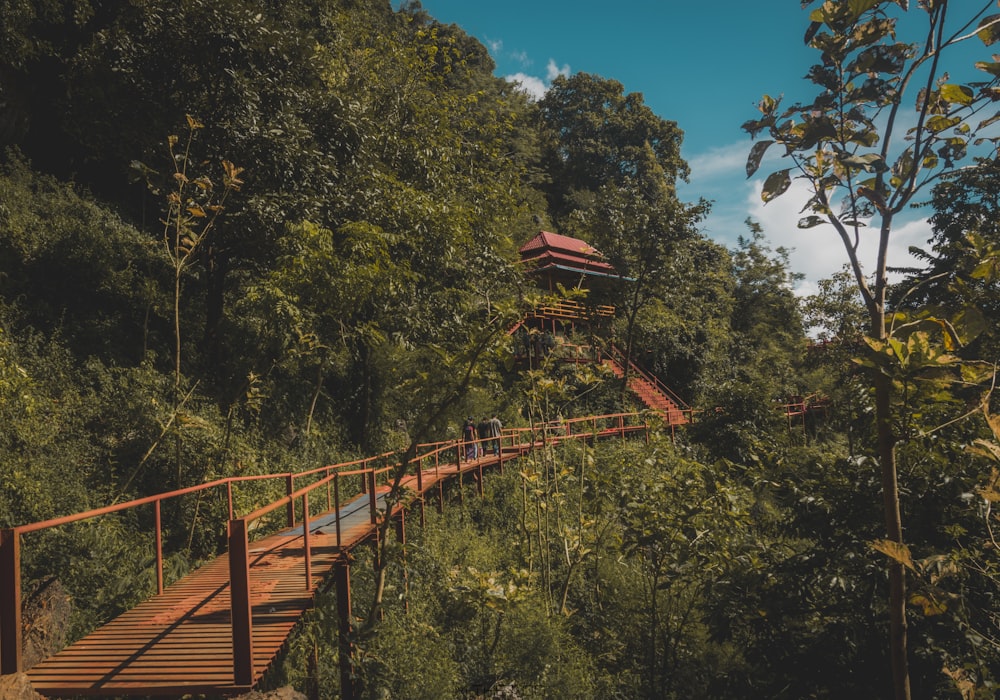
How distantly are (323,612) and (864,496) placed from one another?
411cm

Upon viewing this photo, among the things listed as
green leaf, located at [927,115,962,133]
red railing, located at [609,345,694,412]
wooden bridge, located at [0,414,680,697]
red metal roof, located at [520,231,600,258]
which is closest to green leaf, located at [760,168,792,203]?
green leaf, located at [927,115,962,133]

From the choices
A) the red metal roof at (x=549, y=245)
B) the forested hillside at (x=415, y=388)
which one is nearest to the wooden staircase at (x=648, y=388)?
the forested hillside at (x=415, y=388)

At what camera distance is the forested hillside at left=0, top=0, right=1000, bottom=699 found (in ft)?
12.5

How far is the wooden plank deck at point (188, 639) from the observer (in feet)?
10.5

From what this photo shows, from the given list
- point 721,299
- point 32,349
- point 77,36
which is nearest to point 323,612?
point 32,349

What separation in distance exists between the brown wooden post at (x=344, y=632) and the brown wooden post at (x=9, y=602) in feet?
6.21

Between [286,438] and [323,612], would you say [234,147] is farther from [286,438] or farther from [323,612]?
[323,612]

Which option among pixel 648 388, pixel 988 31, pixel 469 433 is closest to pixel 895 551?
pixel 988 31

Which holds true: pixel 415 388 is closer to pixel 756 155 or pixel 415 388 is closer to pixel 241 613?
pixel 241 613

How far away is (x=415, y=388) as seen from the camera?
4.67 meters

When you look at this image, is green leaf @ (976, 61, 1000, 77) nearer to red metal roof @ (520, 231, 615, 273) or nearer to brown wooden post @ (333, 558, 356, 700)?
brown wooden post @ (333, 558, 356, 700)

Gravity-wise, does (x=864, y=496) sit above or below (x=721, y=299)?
below

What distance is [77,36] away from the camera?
11430mm

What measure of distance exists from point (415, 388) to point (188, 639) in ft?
7.49
